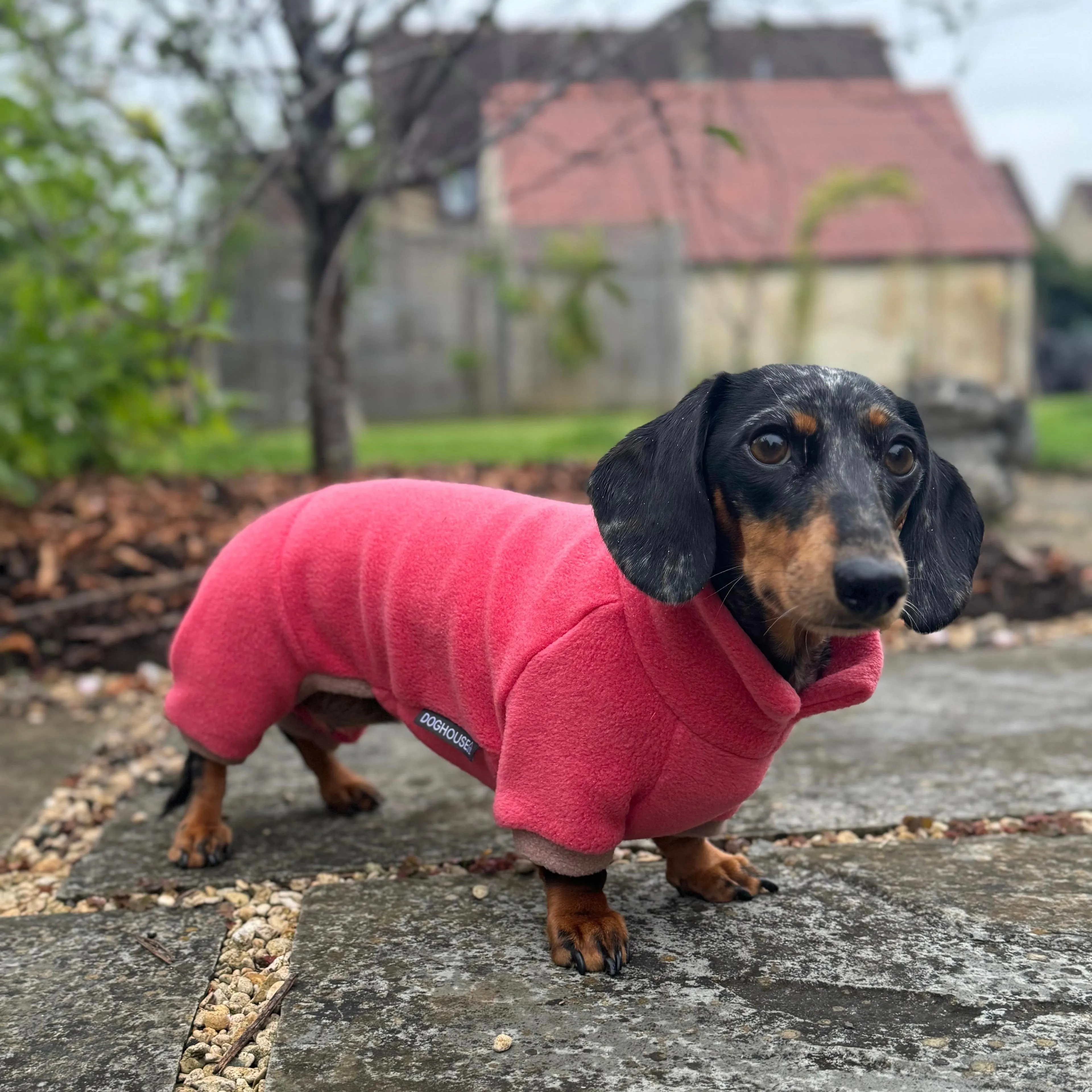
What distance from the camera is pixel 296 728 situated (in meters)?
2.45

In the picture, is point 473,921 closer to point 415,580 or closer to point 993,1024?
point 415,580

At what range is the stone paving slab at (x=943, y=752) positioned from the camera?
7.70ft

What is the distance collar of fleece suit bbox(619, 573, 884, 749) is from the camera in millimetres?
1731

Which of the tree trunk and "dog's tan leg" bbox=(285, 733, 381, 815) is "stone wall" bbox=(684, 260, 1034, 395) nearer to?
the tree trunk

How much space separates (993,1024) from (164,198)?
4.51 meters

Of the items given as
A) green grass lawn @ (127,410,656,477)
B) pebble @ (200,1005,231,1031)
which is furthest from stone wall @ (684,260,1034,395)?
pebble @ (200,1005,231,1031)

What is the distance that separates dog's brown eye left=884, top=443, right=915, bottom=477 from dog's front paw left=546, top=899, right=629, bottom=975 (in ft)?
2.58

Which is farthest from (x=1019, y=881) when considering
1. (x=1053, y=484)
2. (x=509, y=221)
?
(x=509, y=221)

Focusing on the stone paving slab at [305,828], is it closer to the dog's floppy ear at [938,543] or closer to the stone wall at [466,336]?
the dog's floppy ear at [938,543]

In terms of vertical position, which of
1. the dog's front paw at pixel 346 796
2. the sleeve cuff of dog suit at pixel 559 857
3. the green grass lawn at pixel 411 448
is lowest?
the green grass lawn at pixel 411 448

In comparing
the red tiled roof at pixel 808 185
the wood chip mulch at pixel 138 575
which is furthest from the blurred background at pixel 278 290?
the red tiled roof at pixel 808 185

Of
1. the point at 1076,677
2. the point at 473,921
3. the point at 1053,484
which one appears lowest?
the point at 1053,484

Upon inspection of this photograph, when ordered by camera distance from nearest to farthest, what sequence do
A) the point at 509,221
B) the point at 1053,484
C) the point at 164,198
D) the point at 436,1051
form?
the point at 436,1051, the point at 164,198, the point at 1053,484, the point at 509,221

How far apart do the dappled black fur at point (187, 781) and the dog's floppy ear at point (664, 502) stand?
1.03 metres
